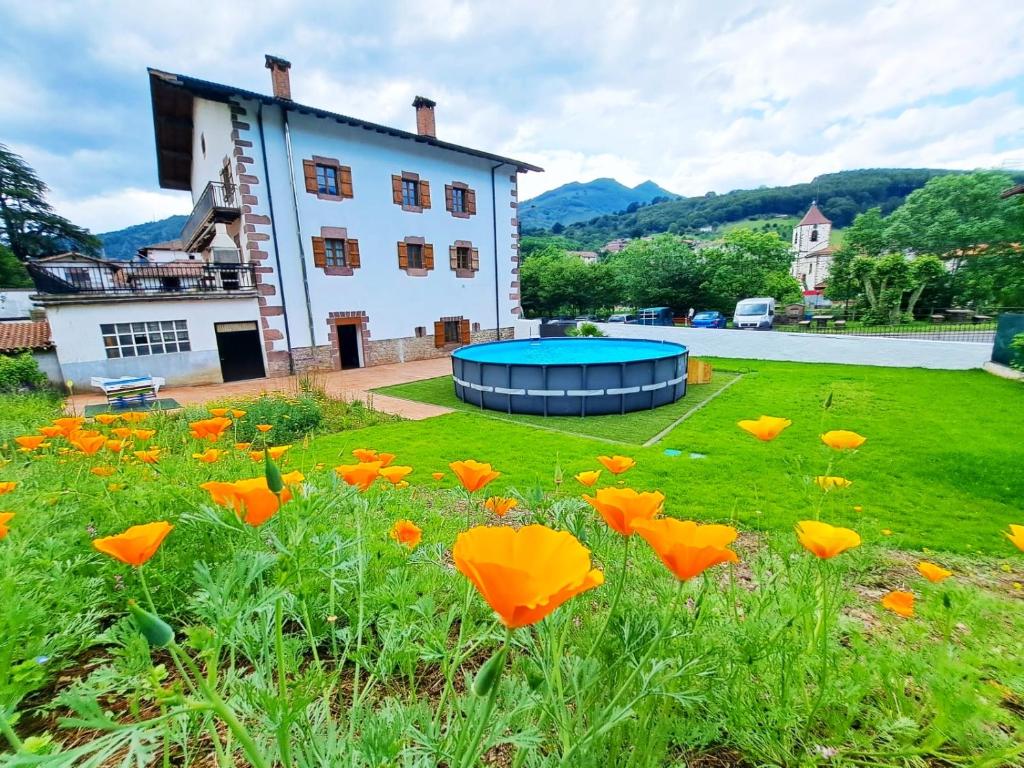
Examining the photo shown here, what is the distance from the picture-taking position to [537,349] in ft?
45.5

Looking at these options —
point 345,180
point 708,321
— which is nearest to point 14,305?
point 345,180

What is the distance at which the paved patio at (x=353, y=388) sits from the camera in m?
9.06

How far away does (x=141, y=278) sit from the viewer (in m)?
11.5

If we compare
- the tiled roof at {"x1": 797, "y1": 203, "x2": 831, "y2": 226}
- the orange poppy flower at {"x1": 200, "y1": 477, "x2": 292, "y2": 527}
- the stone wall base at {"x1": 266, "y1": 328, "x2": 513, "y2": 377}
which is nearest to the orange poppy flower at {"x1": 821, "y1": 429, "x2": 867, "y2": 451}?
the orange poppy flower at {"x1": 200, "y1": 477, "x2": 292, "y2": 527}

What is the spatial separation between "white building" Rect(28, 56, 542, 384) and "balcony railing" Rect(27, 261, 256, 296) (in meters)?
0.04

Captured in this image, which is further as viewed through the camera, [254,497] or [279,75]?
[279,75]

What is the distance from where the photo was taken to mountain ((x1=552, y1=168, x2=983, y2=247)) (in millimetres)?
77125

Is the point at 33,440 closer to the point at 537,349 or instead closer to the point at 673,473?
the point at 673,473

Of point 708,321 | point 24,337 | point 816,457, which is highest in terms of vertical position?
point 24,337

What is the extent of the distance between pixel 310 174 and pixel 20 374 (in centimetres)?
860

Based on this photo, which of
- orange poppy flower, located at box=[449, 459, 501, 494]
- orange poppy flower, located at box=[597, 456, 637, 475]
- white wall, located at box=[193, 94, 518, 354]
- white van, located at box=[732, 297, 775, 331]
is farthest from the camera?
white van, located at box=[732, 297, 775, 331]

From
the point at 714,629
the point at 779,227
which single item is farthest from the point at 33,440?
the point at 779,227

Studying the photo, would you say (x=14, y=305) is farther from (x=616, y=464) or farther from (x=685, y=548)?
(x=685, y=548)

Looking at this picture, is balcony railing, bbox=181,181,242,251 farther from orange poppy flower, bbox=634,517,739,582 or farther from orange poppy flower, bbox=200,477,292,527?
orange poppy flower, bbox=634,517,739,582
